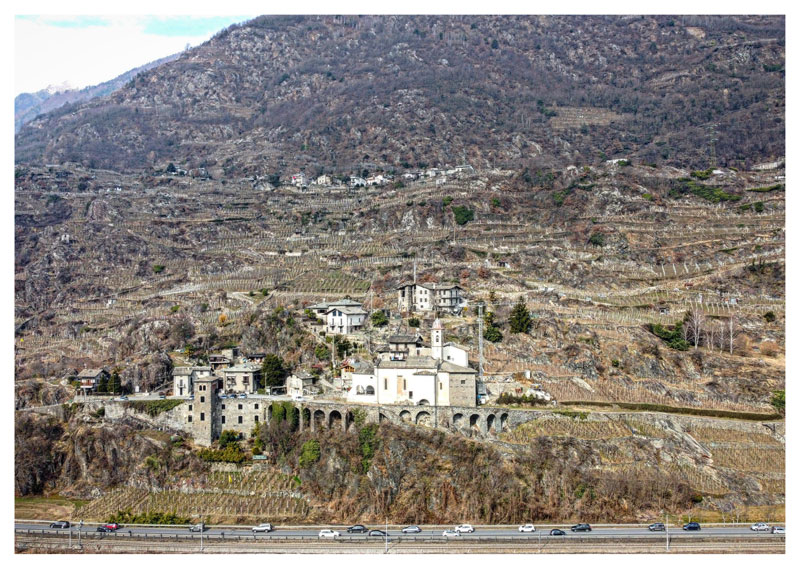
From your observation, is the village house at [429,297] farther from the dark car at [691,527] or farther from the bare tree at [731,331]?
the dark car at [691,527]

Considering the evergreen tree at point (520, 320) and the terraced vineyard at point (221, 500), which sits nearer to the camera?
the terraced vineyard at point (221, 500)

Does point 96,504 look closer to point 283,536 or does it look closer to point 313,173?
point 283,536

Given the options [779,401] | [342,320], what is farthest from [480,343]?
[779,401]

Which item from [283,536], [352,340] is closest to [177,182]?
[352,340]

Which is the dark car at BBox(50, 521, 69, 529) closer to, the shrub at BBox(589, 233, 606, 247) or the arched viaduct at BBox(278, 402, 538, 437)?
the arched viaduct at BBox(278, 402, 538, 437)

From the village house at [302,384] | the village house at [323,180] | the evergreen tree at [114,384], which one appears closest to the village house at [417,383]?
the village house at [302,384]

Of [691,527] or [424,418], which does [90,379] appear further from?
[691,527]
